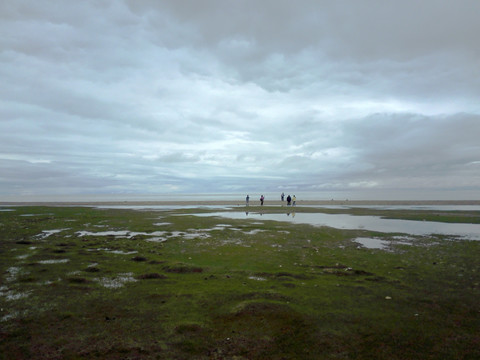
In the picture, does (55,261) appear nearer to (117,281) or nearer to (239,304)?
(117,281)

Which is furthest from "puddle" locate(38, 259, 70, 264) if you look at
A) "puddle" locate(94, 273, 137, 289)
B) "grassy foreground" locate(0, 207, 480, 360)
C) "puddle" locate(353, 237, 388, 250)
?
"puddle" locate(353, 237, 388, 250)

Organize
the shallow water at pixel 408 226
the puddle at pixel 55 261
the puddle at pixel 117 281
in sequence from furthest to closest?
1. the shallow water at pixel 408 226
2. the puddle at pixel 55 261
3. the puddle at pixel 117 281

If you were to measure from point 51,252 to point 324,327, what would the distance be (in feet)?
50.7

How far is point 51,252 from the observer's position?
650 inches

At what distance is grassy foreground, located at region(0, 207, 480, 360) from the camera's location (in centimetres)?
654

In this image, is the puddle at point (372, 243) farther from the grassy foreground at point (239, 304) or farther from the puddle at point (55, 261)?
the puddle at point (55, 261)

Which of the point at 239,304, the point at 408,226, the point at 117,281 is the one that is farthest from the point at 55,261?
the point at 408,226

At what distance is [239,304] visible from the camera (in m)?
8.87

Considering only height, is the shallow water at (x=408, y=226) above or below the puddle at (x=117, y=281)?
above

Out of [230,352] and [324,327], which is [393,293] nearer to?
[324,327]

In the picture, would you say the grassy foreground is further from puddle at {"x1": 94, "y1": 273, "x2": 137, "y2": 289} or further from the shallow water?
the shallow water

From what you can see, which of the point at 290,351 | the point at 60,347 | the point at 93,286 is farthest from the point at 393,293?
the point at 93,286

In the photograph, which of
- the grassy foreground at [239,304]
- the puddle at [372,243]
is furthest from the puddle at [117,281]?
the puddle at [372,243]

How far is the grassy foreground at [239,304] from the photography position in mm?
6539
